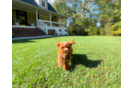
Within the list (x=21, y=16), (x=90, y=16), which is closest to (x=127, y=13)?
(x=21, y=16)

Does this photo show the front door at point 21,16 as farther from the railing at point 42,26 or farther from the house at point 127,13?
the house at point 127,13

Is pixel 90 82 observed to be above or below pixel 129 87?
below

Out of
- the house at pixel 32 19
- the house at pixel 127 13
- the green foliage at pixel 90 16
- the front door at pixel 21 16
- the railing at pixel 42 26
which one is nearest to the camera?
the house at pixel 127 13

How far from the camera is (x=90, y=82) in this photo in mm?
1711

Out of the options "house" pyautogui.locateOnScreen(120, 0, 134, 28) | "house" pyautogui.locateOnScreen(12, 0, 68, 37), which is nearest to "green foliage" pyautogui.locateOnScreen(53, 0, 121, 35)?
"house" pyautogui.locateOnScreen(12, 0, 68, 37)

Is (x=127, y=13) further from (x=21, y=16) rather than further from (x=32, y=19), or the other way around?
(x=32, y=19)

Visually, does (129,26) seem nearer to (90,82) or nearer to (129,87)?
(129,87)

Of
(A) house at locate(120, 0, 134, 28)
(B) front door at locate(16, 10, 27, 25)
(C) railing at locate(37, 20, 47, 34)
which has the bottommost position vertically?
(A) house at locate(120, 0, 134, 28)

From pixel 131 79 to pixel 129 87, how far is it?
44 millimetres

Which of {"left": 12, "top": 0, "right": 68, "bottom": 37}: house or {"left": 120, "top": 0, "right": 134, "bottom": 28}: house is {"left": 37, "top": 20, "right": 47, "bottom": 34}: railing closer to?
{"left": 12, "top": 0, "right": 68, "bottom": 37}: house

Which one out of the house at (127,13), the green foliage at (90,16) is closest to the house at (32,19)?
the green foliage at (90,16)

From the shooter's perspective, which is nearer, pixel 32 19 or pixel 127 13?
pixel 127 13
